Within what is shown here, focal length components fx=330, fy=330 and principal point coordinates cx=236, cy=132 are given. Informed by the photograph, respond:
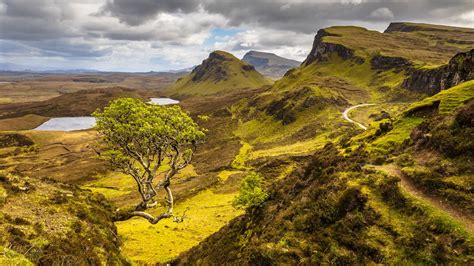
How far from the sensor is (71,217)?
26000 millimetres

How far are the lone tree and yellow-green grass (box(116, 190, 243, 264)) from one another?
675 cm

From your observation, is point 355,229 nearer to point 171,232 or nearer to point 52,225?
point 52,225

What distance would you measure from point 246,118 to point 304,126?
52150 mm

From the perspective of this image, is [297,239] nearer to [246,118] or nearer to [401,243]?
[401,243]

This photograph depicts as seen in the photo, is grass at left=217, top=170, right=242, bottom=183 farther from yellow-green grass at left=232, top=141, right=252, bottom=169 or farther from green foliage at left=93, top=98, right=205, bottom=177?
green foliage at left=93, top=98, right=205, bottom=177

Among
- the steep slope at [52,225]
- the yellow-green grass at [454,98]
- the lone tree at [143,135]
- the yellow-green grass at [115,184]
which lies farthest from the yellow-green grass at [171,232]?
the yellow-green grass at [115,184]

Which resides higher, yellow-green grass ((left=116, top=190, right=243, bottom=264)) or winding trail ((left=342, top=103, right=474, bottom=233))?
winding trail ((left=342, top=103, right=474, bottom=233))

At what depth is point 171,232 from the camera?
51031 millimetres

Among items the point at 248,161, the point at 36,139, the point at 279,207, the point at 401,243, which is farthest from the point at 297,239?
the point at 36,139

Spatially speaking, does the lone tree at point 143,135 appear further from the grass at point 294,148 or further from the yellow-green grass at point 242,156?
Result: the grass at point 294,148

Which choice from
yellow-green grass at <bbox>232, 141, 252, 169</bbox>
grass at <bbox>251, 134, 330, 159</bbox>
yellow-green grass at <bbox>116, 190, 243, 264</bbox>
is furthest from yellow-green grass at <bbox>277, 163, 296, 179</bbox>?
yellow-green grass at <bbox>232, 141, 252, 169</bbox>

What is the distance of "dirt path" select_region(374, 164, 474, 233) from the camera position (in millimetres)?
17500

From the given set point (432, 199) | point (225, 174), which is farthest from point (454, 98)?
point (225, 174)

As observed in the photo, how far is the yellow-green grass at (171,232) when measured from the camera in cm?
4031
